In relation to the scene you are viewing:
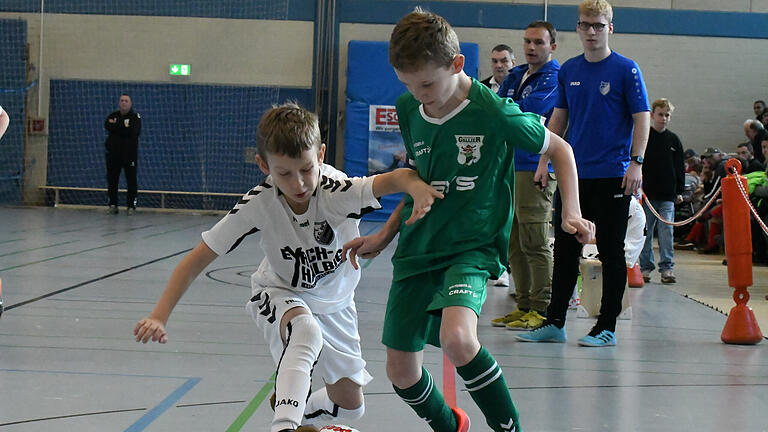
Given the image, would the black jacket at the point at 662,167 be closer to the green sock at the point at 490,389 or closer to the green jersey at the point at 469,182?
the green jersey at the point at 469,182

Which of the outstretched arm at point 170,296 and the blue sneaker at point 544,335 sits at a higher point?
the outstretched arm at point 170,296

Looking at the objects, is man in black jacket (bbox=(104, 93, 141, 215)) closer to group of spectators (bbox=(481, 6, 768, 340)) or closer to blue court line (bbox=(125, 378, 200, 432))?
group of spectators (bbox=(481, 6, 768, 340))

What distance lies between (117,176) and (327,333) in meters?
12.3

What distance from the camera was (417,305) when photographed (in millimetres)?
2742

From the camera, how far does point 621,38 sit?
15.4m

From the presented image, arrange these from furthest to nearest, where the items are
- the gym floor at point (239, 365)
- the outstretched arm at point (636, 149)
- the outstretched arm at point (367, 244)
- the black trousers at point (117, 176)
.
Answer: the black trousers at point (117, 176)
the outstretched arm at point (636, 149)
the gym floor at point (239, 365)
the outstretched arm at point (367, 244)

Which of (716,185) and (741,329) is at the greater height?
(716,185)

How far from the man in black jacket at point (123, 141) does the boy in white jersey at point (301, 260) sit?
1180 centimetres

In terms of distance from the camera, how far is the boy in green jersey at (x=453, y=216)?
8.64 ft

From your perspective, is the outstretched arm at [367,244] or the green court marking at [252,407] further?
the green court marking at [252,407]

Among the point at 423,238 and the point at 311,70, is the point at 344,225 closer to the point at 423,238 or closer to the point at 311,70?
the point at 423,238

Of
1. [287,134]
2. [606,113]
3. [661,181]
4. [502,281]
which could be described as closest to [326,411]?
[287,134]

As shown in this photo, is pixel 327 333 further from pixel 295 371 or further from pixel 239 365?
pixel 239 365

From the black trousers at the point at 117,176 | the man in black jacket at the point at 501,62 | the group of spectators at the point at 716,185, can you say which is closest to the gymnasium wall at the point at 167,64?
the black trousers at the point at 117,176
